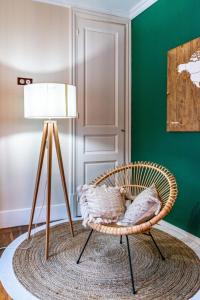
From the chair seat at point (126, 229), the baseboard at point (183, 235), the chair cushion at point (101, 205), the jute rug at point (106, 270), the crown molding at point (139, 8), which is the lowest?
the jute rug at point (106, 270)

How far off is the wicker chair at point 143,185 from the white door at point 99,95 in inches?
16.7

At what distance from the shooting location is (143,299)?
5.12 ft

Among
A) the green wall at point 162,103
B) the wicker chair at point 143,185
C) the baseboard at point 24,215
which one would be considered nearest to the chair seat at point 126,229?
the wicker chair at point 143,185

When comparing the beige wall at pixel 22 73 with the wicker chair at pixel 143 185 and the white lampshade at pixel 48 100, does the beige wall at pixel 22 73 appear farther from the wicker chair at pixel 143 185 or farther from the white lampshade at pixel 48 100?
the wicker chair at pixel 143 185

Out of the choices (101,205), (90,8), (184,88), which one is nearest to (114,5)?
(90,8)

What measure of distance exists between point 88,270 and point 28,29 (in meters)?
2.44

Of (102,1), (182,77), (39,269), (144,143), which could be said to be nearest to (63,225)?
(39,269)

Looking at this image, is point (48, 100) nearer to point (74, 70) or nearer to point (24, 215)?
point (74, 70)

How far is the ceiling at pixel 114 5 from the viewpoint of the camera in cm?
289

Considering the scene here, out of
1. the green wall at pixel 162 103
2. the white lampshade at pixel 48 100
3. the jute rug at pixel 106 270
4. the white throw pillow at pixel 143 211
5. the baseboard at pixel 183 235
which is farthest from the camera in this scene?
the green wall at pixel 162 103

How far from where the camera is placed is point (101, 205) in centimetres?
192

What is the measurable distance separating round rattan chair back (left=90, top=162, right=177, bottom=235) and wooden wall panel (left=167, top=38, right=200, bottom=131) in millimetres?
529

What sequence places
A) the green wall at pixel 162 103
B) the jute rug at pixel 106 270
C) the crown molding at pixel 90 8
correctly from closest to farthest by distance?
1. the jute rug at pixel 106 270
2. the green wall at pixel 162 103
3. the crown molding at pixel 90 8

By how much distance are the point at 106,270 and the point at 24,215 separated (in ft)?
4.35
